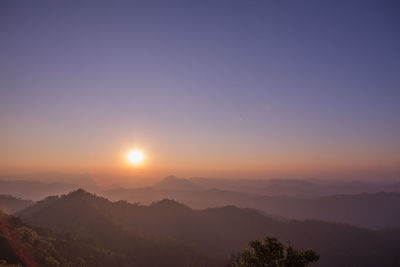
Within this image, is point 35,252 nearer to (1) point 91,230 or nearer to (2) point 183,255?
(1) point 91,230

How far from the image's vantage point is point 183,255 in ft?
593

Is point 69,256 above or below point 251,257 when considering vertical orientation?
below

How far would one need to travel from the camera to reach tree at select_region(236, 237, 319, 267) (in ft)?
68.3

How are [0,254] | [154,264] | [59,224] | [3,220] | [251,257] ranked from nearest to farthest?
[251,257]
[0,254]
[3,220]
[154,264]
[59,224]

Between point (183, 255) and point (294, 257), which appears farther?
point (183, 255)

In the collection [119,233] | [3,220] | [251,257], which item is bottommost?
[119,233]

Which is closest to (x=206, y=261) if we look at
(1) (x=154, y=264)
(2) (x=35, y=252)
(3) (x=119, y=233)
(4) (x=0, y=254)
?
(1) (x=154, y=264)

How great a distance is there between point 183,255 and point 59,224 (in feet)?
321

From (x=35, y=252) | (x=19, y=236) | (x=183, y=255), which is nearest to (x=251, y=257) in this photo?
(x=35, y=252)

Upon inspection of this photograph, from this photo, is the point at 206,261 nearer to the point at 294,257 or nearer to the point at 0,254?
the point at 0,254

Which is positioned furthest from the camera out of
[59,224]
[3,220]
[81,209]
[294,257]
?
[81,209]

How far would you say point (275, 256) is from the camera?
2191 centimetres

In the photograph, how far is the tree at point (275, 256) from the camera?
20.8 metres

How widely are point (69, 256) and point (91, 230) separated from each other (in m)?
77.2
